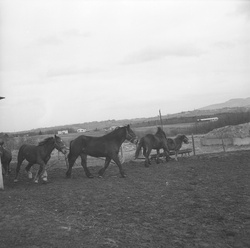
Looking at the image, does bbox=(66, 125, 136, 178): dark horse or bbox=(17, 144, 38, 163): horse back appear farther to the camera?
bbox=(66, 125, 136, 178): dark horse

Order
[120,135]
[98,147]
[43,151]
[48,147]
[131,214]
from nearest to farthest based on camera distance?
[131,214]
[43,151]
[48,147]
[98,147]
[120,135]

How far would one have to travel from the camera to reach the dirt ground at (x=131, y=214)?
484cm

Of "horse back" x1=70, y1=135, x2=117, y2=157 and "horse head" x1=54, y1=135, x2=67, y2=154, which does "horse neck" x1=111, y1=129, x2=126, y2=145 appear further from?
"horse head" x1=54, y1=135, x2=67, y2=154

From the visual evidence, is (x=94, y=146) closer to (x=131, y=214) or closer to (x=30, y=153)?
(x=30, y=153)

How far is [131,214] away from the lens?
6246 millimetres

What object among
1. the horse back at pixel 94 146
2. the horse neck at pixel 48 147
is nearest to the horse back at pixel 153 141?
the horse back at pixel 94 146

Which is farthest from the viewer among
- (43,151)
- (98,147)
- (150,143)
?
(150,143)

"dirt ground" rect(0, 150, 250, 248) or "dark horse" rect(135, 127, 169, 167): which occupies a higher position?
"dark horse" rect(135, 127, 169, 167)

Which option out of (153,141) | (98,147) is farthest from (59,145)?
(153,141)

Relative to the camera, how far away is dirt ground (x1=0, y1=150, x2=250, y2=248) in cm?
484

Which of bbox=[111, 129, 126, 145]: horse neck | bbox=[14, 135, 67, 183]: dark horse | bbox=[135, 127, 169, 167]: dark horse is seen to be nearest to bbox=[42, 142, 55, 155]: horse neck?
bbox=[14, 135, 67, 183]: dark horse

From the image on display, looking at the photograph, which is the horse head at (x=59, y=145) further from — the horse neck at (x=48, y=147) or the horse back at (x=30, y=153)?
the horse back at (x=30, y=153)

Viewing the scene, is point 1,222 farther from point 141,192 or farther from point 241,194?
point 241,194

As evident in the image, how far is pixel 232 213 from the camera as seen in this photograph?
19.9ft
